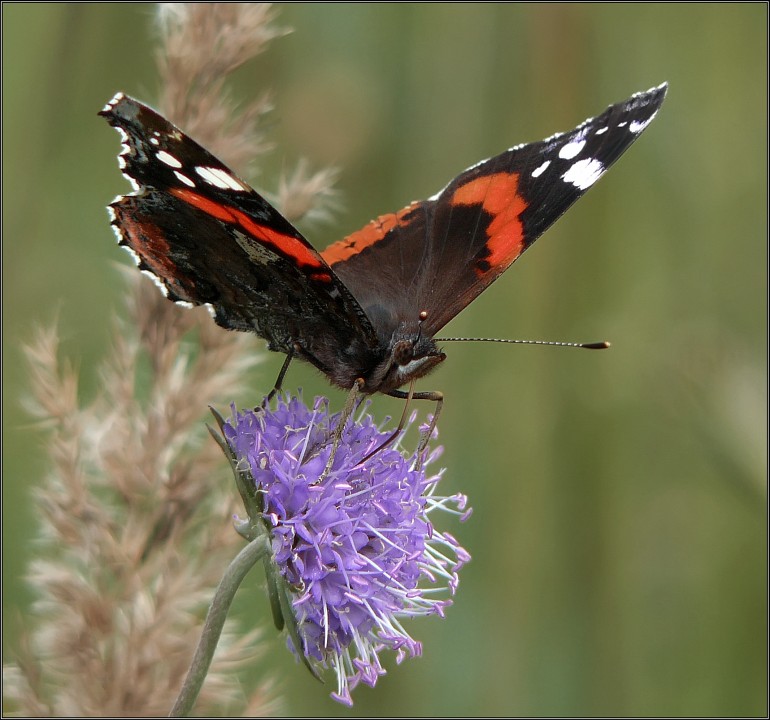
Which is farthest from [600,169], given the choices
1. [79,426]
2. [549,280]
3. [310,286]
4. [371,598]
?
[79,426]

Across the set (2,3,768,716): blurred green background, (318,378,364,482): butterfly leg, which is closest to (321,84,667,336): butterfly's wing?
(318,378,364,482): butterfly leg

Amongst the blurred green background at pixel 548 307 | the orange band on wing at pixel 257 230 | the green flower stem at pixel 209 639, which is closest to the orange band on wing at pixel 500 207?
the blurred green background at pixel 548 307

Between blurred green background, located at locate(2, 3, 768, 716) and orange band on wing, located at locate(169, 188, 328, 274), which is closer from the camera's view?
orange band on wing, located at locate(169, 188, 328, 274)

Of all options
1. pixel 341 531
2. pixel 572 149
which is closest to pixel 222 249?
pixel 341 531

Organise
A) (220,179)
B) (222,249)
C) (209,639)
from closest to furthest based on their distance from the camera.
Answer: (209,639)
(220,179)
(222,249)

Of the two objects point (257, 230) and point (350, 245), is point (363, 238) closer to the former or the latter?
point (350, 245)

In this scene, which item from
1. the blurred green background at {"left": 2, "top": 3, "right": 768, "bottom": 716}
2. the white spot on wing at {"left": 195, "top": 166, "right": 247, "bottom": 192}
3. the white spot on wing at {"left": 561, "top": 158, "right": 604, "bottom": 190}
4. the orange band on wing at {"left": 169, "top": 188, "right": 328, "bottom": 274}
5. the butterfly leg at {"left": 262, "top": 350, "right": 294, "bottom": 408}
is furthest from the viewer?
the blurred green background at {"left": 2, "top": 3, "right": 768, "bottom": 716}

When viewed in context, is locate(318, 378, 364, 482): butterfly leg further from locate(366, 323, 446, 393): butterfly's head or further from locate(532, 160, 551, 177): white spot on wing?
locate(532, 160, 551, 177): white spot on wing

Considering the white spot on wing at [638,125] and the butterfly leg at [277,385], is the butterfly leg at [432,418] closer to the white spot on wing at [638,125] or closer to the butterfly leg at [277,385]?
the butterfly leg at [277,385]

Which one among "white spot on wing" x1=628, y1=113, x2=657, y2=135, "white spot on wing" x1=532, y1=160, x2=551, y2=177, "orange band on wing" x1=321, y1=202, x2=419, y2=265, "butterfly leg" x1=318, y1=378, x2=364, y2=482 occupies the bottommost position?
"butterfly leg" x1=318, y1=378, x2=364, y2=482
